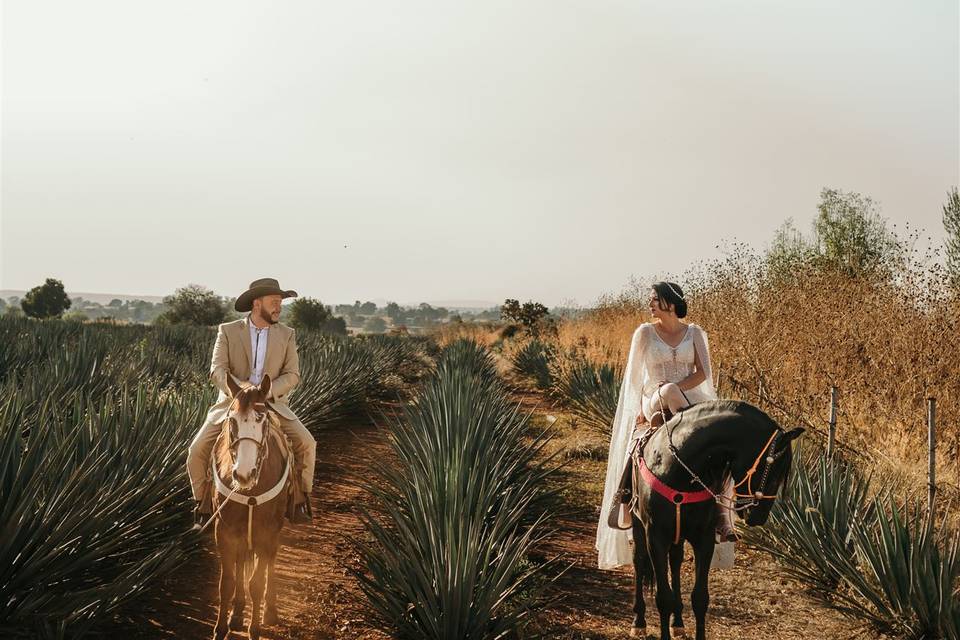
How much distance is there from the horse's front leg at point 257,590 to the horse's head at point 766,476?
251cm

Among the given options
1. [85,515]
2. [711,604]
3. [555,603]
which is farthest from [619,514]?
[85,515]

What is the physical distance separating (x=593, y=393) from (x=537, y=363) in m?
7.19

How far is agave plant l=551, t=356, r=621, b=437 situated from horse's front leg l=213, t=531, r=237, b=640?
7.26 meters

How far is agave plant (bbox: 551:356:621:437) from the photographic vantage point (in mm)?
10711

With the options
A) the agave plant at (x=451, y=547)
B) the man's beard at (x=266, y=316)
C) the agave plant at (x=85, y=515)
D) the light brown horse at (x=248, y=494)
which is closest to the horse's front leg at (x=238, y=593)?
the light brown horse at (x=248, y=494)

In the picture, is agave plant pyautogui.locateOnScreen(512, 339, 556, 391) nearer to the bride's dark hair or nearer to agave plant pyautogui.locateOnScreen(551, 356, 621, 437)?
agave plant pyautogui.locateOnScreen(551, 356, 621, 437)

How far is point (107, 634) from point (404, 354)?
19382 mm

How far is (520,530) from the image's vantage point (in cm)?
580

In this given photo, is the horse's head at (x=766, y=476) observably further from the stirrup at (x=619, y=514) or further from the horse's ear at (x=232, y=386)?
the horse's ear at (x=232, y=386)

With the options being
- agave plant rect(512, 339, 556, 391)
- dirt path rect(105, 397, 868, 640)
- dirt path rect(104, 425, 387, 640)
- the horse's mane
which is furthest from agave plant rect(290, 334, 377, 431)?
the horse's mane

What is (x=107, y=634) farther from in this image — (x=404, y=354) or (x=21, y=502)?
(x=404, y=354)

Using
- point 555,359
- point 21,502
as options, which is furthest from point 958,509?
point 555,359

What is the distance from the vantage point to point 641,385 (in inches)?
170

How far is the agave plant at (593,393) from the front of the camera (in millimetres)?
10711
